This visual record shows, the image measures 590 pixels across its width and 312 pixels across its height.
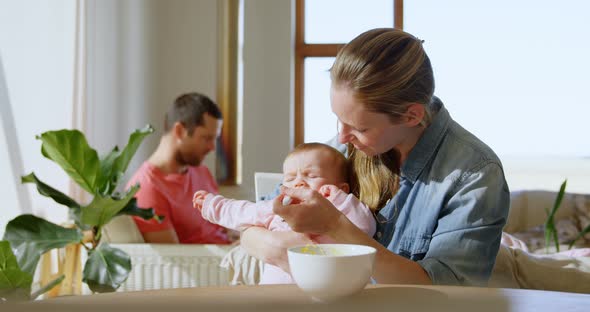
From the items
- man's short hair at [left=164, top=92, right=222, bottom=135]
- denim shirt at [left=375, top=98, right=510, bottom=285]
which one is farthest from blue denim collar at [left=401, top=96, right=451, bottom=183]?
man's short hair at [left=164, top=92, right=222, bottom=135]

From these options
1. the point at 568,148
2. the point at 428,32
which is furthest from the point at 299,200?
the point at 568,148

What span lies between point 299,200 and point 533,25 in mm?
4500

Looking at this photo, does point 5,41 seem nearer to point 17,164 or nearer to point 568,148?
point 17,164

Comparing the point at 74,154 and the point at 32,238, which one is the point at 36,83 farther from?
the point at 32,238

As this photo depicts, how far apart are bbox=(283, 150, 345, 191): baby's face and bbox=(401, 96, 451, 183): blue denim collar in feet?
0.75

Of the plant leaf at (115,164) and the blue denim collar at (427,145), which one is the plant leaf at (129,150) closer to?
the plant leaf at (115,164)

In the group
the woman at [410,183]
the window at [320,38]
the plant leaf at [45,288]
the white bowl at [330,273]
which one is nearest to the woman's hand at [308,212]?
the woman at [410,183]

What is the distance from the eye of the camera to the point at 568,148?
5.08 meters

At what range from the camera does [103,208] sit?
235cm

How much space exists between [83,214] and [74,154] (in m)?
0.22

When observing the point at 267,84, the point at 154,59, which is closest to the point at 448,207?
the point at 267,84

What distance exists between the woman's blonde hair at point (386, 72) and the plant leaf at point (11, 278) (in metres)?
1.25

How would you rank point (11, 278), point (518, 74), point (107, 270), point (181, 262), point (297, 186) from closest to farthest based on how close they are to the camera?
1. point (297, 186)
2. point (11, 278)
3. point (107, 270)
4. point (181, 262)
5. point (518, 74)

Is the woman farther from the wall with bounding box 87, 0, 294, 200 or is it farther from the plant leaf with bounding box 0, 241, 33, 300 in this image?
the wall with bounding box 87, 0, 294, 200
